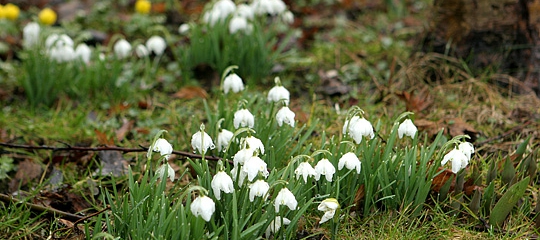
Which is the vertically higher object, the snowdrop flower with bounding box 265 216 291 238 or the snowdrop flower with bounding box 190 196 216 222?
the snowdrop flower with bounding box 190 196 216 222

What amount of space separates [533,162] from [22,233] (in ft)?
7.00

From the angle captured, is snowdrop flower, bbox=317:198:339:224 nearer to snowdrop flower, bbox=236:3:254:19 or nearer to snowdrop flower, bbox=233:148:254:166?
snowdrop flower, bbox=233:148:254:166

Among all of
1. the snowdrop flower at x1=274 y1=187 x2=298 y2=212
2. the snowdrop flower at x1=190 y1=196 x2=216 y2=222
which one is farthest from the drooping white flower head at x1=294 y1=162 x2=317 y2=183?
the snowdrop flower at x1=190 y1=196 x2=216 y2=222

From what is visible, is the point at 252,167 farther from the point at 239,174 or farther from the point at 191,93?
the point at 191,93

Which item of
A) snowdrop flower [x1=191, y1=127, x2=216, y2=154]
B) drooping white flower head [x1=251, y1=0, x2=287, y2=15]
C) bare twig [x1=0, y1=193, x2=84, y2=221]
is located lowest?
bare twig [x1=0, y1=193, x2=84, y2=221]

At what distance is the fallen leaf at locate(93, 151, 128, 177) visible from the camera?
2900 mm

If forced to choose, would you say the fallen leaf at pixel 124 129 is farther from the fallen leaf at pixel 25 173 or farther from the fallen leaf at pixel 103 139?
the fallen leaf at pixel 25 173

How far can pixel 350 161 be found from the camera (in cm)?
218

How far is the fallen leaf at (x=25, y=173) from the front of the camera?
9.37 feet

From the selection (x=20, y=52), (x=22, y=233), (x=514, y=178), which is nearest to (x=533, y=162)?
(x=514, y=178)

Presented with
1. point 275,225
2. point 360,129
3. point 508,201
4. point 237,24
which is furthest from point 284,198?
point 237,24

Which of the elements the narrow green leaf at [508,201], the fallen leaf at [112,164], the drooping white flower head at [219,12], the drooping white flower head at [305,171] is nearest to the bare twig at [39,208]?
the fallen leaf at [112,164]

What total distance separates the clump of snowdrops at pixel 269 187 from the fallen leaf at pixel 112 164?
23.8 inches

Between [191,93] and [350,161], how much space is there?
1.85m
